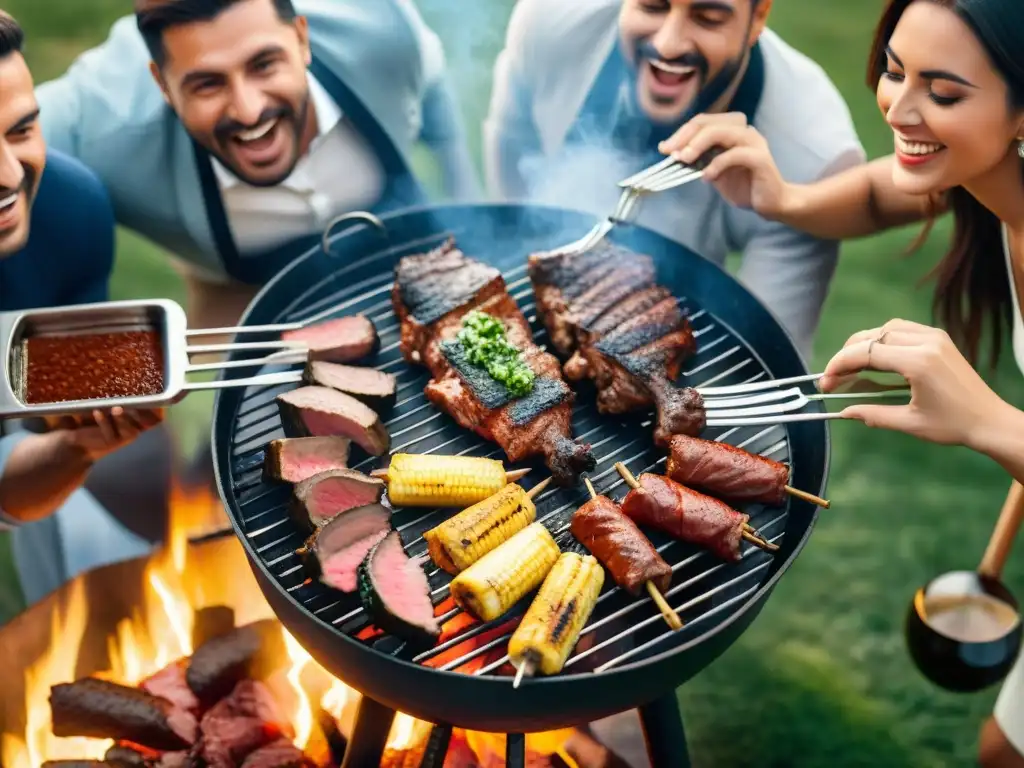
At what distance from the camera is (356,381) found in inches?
136

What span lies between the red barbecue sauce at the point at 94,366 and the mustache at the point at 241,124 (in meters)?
1.11

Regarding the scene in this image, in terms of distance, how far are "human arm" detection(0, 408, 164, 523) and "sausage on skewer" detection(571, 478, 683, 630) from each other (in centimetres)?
195

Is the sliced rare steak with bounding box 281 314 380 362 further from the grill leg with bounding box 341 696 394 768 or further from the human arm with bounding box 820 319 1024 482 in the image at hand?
the human arm with bounding box 820 319 1024 482

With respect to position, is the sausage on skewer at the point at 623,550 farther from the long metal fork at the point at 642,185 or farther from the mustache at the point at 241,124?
the mustache at the point at 241,124

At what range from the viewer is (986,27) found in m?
2.64

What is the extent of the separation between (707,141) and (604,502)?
168 centimetres

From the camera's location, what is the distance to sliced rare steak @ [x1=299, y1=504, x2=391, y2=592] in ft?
9.43

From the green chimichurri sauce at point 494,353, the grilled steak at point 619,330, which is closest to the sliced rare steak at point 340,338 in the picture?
the green chimichurri sauce at point 494,353

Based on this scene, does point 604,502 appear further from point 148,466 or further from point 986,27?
point 148,466

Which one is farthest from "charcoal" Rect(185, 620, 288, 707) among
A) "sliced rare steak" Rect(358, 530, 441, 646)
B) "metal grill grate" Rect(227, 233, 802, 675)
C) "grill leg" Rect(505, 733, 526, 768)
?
"grill leg" Rect(505, 733, 526, 768)

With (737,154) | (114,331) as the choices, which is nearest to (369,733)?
(114,331)

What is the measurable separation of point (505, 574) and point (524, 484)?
57 cm

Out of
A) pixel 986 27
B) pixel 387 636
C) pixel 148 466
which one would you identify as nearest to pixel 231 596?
pixel 148 466

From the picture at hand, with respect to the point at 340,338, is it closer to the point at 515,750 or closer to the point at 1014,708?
the point at 515,750
